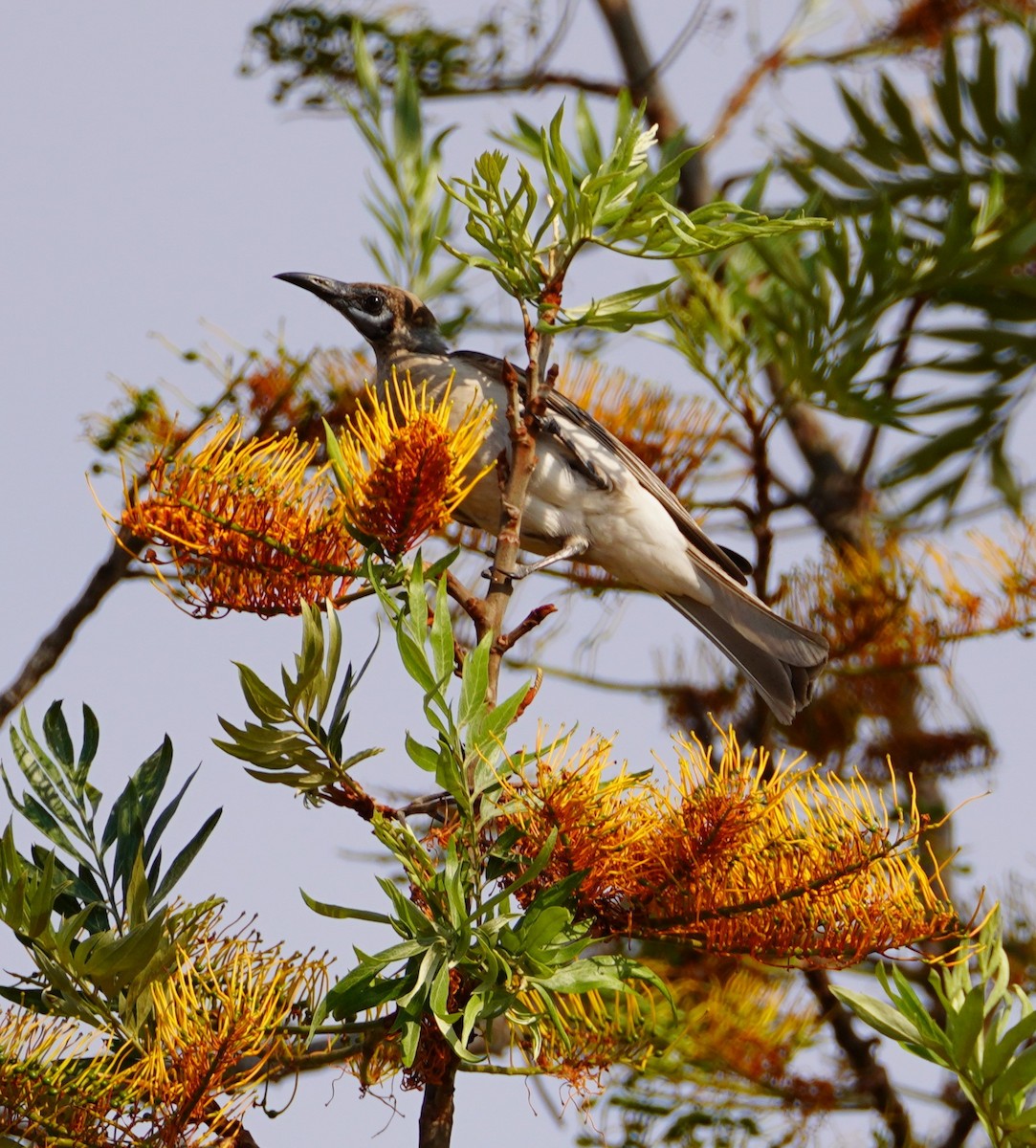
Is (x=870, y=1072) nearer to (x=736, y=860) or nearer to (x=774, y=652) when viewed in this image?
(x=774, y=652)

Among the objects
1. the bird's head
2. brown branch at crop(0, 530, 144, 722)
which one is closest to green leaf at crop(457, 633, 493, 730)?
brown branch at crop(0, 530, 144, 722)

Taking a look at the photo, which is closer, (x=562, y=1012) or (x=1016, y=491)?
(x=562, y=1012)

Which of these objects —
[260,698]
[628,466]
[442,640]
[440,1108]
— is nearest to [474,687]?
[442,640]

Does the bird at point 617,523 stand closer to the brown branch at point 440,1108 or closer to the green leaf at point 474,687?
the green leaf at point 474,687

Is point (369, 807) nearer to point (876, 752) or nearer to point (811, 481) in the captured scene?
point (876, 752)

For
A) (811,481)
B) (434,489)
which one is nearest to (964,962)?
(434,489)

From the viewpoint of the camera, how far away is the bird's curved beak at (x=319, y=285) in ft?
14.0

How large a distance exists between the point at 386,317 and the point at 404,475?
2851 mm

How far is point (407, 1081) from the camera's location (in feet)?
6.88

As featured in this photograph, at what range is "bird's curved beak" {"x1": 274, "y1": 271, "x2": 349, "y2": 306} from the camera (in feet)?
14.0

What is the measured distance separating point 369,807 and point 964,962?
860 millimetres

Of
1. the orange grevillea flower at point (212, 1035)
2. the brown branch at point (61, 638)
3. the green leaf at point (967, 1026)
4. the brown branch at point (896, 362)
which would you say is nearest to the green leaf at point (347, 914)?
the orange grevillea flower at point (212, 1035)

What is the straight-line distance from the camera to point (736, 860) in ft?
6.63

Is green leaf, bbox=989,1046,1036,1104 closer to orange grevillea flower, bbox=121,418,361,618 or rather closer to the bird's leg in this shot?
orange grevillea flower, bbox=121,418,361,618
